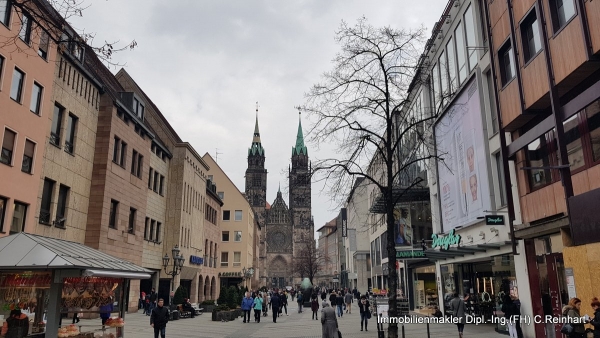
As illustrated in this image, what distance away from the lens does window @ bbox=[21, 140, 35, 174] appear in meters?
18.7

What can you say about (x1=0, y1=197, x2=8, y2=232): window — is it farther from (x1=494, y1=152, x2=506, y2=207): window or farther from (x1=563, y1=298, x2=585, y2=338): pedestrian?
(x1=494, y1=152, x2=506, y2=207): window

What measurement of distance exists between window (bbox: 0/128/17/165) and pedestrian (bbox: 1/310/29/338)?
24.9 feet

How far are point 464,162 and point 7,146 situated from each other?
781 inches

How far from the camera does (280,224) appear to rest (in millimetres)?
125500

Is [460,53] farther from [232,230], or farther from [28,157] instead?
[232,230]

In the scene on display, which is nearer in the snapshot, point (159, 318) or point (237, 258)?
point (159, 318)

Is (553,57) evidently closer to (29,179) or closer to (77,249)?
(77,249)

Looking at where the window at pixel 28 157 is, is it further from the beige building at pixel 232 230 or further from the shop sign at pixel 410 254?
the beige building at pixel 232 230

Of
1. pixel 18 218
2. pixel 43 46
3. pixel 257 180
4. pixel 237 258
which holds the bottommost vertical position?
pixel 18 218

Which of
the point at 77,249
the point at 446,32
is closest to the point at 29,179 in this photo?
the point at 77,249

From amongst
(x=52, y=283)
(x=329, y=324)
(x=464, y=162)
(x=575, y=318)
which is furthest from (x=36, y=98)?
(x=575, y=318)

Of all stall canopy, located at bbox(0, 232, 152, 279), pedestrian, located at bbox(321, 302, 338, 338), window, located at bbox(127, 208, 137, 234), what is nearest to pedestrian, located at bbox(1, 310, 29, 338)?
stall canopy, located at bbox(0, 232, 152, 279)

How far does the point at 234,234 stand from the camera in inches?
2606

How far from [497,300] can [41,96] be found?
22068 millimetres
